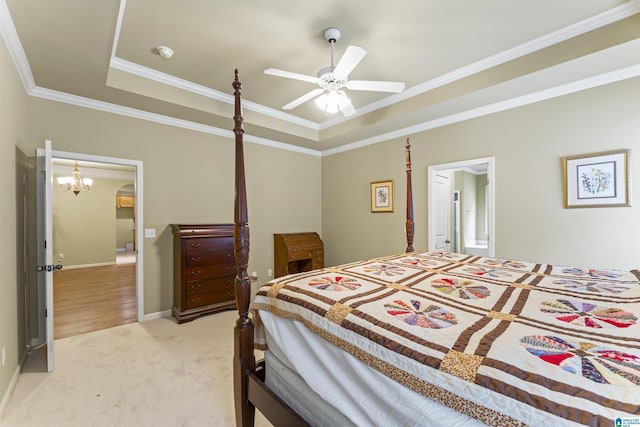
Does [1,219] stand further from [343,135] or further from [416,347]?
[343,135]

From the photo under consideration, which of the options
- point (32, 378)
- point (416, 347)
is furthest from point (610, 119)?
point (32, 378)

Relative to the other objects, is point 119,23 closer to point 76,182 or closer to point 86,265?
point 76,182

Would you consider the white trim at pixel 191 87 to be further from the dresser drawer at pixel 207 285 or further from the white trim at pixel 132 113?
the dresser drawer at pixel 207 285

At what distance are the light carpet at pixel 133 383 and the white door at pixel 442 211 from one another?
3103mm

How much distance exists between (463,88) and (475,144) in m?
0.75

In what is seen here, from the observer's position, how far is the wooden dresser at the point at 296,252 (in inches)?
181

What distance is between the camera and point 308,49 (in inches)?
106

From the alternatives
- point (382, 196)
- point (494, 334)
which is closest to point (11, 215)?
point (494, 334)

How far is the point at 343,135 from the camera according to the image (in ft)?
14.8

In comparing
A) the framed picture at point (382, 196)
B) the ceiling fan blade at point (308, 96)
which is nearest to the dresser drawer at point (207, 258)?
the ceiling fan blade at point (308, 96)

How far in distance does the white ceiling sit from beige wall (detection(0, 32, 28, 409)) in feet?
1.01

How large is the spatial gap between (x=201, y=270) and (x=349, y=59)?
9.63 ft

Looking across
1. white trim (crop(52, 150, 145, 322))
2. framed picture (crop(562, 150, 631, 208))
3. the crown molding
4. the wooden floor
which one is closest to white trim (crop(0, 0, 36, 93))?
white trim (crop(52, 150, 145, 322))

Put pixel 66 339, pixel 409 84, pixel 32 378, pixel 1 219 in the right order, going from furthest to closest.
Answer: pixel 409 84, pixel 66 339, pixel 32 378, pixel 1 219
